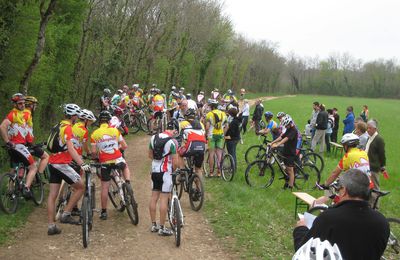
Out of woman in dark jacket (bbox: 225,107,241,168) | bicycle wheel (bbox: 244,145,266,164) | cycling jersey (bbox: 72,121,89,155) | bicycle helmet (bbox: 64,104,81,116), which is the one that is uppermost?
bicycle helmet (bbox: 64,104,81,116)

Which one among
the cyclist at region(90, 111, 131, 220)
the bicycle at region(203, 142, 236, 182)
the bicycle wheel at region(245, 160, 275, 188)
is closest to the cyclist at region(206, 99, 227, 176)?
the bicycle at region(203, 142, 236, 182)

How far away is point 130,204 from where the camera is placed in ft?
24.6

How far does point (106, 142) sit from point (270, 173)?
17.8ft

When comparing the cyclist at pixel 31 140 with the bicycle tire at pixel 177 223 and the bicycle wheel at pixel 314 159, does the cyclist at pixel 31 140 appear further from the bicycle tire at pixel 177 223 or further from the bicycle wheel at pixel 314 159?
the bicycle wheel at pixel 314 159

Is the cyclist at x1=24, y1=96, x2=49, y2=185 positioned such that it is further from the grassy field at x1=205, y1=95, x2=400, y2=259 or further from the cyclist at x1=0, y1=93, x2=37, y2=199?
the grassy field at x1=205, y1=95, x2=400, y2=259

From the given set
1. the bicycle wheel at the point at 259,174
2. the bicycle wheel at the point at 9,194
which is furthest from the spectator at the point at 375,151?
the bicycle wheel at the point at 9,194

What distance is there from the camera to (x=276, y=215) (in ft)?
29.1

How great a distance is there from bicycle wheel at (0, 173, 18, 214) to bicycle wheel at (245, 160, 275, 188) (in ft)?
18.7

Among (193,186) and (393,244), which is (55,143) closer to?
(193,186)

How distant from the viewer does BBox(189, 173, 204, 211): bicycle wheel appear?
8.72m

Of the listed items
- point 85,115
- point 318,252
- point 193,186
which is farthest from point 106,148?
point 318,252

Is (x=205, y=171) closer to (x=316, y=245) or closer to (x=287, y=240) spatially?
(x=287, y=240)

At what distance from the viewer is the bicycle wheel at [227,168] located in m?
11.4

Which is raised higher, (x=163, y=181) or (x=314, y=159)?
(x=163, y=181)
